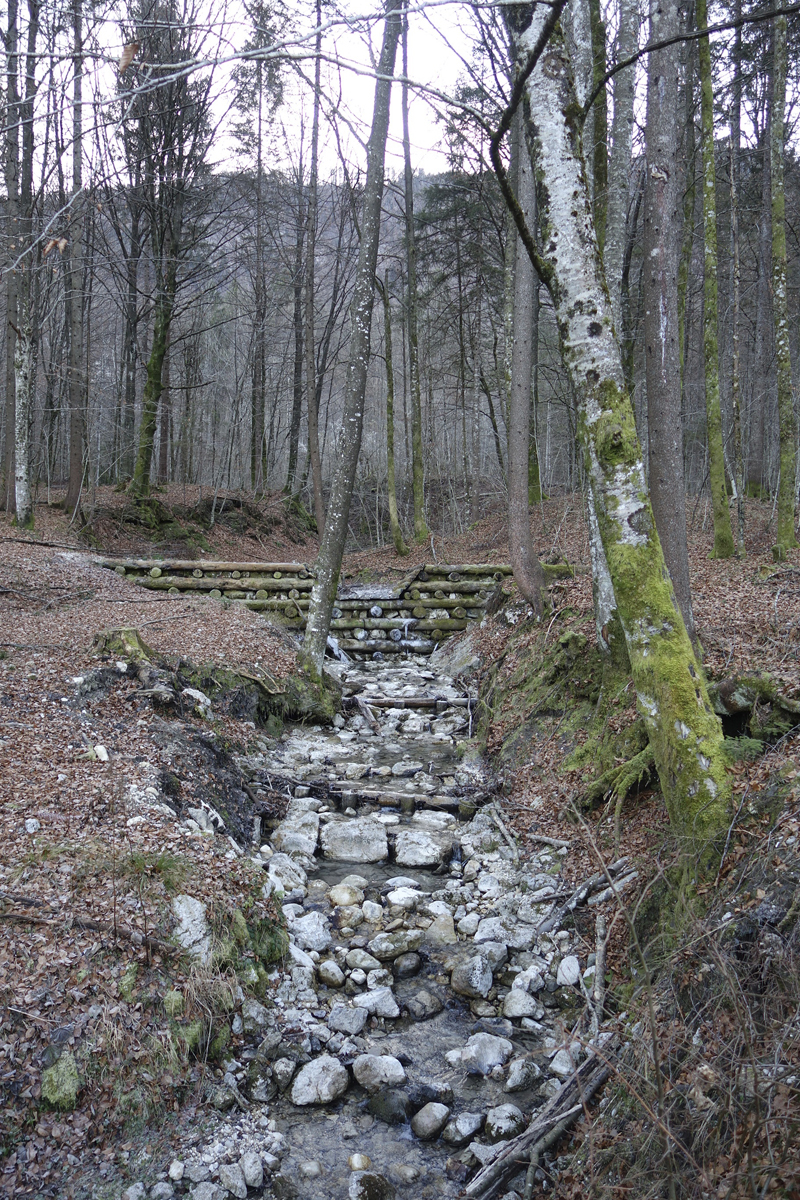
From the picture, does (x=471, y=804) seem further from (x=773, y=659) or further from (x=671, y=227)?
(x=671, y=227)

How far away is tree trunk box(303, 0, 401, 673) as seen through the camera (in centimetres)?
812

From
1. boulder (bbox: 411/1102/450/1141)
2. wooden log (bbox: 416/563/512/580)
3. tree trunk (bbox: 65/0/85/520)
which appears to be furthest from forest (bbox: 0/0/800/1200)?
tree trunk (bbox: 65/0/85/520)

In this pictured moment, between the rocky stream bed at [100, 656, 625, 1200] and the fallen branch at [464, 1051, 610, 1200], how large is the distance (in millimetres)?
62

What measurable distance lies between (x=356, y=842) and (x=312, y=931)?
1.22 m

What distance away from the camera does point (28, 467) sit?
13453mm

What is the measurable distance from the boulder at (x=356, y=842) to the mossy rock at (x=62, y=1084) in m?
2.74

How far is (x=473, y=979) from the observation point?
3.70 metres

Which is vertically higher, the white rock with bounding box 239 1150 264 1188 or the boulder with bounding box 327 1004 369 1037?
the white rock with bounding box 239 1150 264 1188

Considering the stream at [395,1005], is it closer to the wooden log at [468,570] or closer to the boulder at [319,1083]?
the boulder at [319,1083]

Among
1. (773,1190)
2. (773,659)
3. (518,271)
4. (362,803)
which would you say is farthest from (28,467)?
(773,1190)

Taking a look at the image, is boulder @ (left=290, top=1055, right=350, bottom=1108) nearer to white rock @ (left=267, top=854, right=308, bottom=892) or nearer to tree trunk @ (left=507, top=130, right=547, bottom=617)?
white rock @ (left=267, top=854, right=308, bottom=892)

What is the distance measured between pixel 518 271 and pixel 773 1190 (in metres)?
8.90

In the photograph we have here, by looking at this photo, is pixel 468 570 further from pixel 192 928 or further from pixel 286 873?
pixel 192 928

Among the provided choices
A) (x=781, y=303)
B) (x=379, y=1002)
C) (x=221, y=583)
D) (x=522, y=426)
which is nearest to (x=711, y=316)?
(x=781, y=303)
